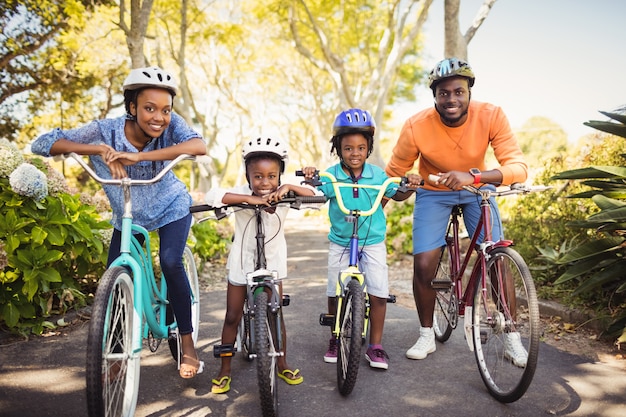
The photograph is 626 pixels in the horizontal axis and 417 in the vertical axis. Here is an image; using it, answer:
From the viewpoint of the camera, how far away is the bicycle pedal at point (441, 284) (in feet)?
13.2

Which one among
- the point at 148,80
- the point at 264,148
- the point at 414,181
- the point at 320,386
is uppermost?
the point at 148,80

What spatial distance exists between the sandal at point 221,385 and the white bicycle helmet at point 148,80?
6.51 ft

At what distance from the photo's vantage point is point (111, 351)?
2748 millimetres

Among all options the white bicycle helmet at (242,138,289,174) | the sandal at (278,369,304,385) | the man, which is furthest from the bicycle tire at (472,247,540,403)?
the white bicycle helmet at (242,138,289,174)

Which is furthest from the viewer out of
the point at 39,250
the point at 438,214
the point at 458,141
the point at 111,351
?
the point at 39,250

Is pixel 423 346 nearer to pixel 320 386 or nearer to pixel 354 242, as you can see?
pixel 320 386

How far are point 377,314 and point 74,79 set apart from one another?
1368 cm

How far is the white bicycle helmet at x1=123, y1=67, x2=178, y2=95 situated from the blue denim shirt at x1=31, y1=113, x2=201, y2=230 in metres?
0.27

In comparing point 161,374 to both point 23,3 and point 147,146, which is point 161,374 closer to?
point 147,146

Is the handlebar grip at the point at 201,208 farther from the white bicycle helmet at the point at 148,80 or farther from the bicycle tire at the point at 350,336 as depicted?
the bicycle tire at the point at 350,336

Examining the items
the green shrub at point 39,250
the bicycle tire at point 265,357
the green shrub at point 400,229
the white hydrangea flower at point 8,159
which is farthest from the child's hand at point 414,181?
the green shrub at point 400,229

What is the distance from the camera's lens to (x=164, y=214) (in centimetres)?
331

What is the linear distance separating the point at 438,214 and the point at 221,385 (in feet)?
7.07

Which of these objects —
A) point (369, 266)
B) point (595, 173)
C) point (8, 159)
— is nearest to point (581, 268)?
point (595, 173)
